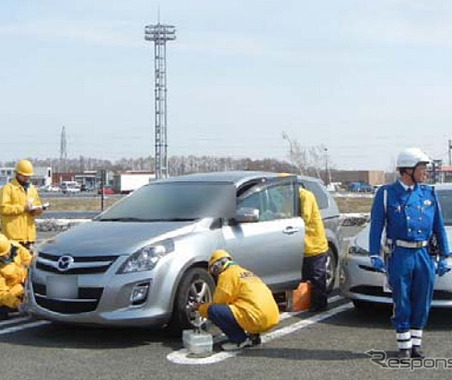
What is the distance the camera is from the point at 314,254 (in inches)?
341

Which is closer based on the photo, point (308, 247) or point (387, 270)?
point (387, 270)

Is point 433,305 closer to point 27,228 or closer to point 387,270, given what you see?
point 387,270

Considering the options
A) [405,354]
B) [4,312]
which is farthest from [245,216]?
[4,312]

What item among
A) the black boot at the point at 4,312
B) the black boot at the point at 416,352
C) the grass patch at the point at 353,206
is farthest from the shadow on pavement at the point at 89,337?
the grass patch at the point at 353,206

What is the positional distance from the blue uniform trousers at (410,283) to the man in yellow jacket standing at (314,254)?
96.9 inches

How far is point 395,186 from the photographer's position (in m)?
6.25

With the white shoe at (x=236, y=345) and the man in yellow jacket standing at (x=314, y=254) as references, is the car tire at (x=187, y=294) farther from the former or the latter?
the man in yellow jacket standing at (x=314, y=254)

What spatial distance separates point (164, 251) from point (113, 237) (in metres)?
0.55

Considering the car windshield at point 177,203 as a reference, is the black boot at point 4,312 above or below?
below

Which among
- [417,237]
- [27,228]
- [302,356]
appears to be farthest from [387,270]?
[27,228]

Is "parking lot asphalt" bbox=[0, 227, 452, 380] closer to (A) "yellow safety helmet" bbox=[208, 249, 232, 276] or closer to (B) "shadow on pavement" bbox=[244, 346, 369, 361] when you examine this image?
(B) "shadow on pavement" bbox=[244, 346, 369, 361]

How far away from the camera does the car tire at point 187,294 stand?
23.0ft

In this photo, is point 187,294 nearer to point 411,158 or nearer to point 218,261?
point 218,261

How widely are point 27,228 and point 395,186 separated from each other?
5.07 meters
